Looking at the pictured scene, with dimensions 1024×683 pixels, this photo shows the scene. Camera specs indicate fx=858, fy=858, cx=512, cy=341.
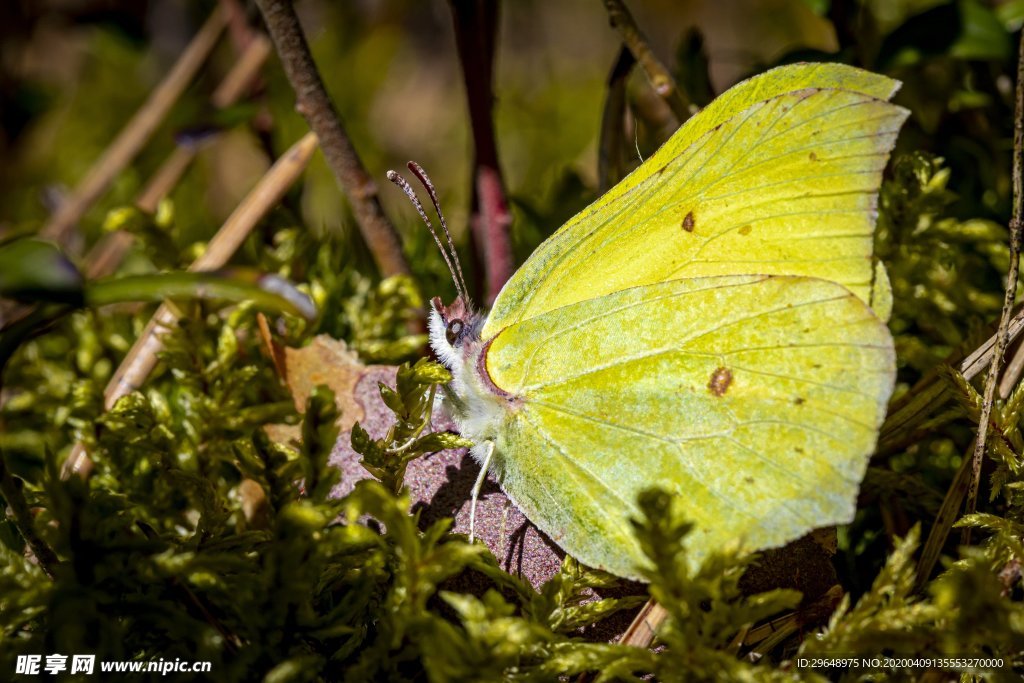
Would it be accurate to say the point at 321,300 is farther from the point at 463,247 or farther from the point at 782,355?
the point at 782,355

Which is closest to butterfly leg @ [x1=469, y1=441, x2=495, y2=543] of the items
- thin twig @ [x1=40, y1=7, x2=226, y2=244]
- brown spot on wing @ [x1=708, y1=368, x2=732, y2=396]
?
brown spot on wing @ [x1=708, y1=368, x2=732, y2=396]

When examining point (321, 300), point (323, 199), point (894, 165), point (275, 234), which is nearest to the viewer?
point (894, 165)

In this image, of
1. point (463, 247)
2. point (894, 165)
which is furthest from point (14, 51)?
point (894, 165)

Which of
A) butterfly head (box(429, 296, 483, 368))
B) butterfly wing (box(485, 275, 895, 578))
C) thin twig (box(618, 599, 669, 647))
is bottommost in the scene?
thin twig (box(618, 599, 669, 647))

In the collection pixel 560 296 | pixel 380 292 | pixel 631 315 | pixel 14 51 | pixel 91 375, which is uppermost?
pixel 14 51

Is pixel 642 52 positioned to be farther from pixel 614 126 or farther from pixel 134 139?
pixel 134 139

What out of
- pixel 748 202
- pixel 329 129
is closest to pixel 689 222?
pixel 748 202

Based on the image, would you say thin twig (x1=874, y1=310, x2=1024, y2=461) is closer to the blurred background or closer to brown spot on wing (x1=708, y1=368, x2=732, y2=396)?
brown spot on wing (x1=708, y1=368, x2=732, y2=396)
